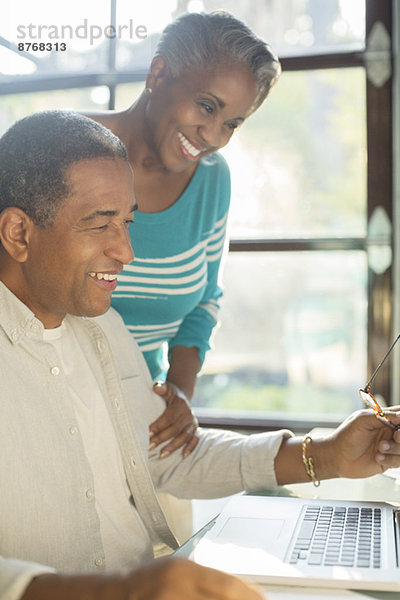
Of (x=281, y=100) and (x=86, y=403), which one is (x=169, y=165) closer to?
(x=86, y=403)

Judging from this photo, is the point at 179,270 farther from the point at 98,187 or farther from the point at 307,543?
the point at 307,543

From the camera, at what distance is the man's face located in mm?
1156

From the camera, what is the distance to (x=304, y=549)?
982 millimetres

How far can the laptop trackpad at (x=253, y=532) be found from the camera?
101 cm

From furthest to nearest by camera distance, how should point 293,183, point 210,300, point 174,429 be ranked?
point 293,183 → point 210,300 → point 174,429

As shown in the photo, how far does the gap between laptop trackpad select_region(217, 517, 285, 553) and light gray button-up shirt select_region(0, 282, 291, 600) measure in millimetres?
190

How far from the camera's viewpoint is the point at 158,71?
157 centimetres

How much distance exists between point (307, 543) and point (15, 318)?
0.55 meters

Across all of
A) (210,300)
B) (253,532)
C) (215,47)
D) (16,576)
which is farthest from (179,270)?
(16,576)

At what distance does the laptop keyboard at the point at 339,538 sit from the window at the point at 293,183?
4.29ft

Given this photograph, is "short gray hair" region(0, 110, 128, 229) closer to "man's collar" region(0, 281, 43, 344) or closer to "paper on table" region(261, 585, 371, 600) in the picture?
"man's collar" region(0, 281, 43, 344)

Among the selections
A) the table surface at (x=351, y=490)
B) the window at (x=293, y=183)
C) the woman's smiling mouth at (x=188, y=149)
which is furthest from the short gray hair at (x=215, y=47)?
the window at (x=293, y=183)

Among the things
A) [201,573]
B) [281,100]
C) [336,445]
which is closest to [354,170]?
[281,100]

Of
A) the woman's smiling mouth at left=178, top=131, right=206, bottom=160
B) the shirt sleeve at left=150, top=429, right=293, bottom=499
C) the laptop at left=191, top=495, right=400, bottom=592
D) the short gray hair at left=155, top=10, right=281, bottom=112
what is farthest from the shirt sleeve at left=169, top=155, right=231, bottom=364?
the laptop at left=191, top=495, right=400, bottom=592
